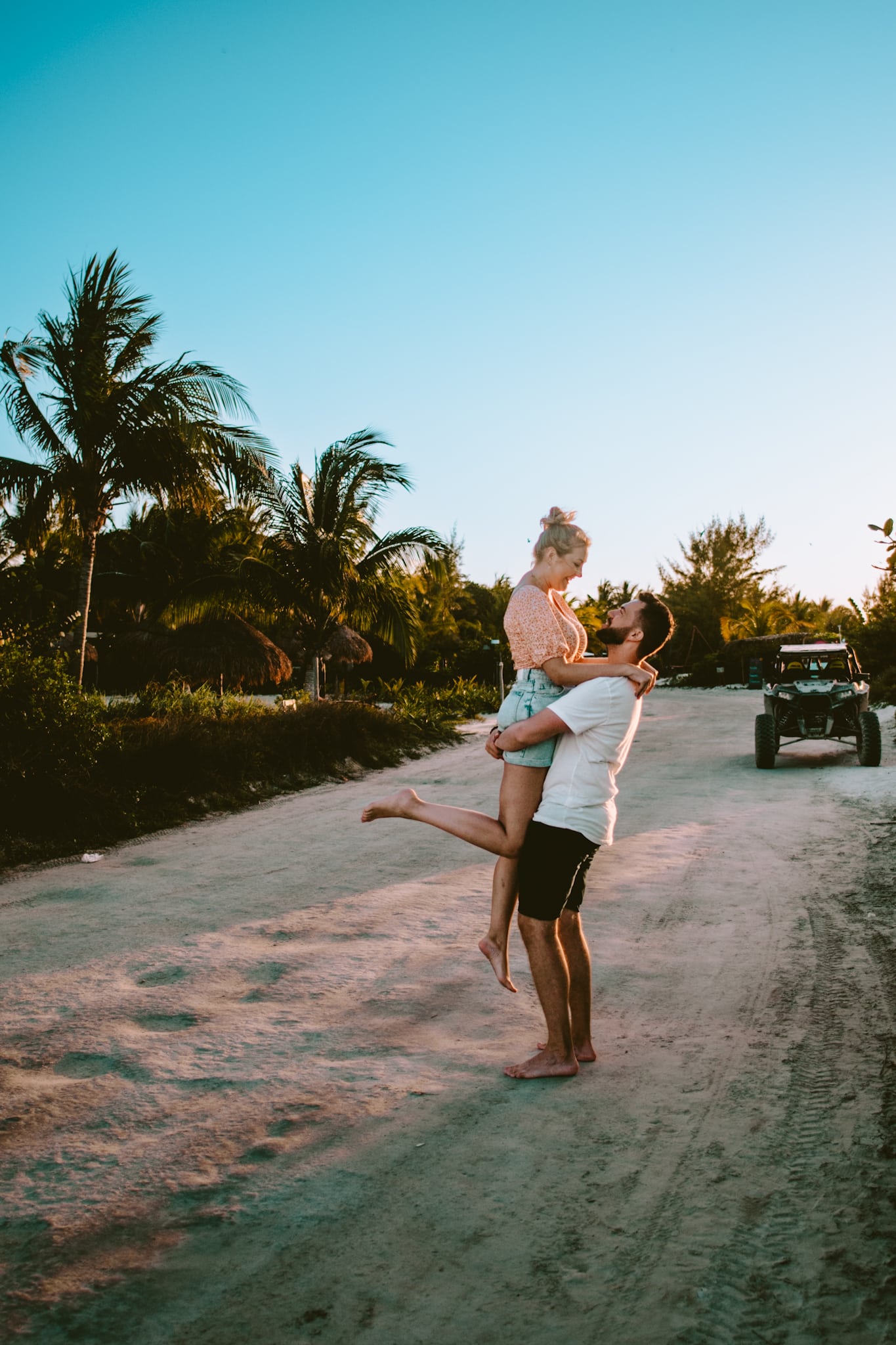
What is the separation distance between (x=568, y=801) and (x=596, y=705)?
377 mm

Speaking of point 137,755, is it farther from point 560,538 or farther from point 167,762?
point 560,538

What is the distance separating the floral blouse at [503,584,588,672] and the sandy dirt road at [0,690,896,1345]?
1.65m

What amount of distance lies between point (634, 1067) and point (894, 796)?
7955 millimetres

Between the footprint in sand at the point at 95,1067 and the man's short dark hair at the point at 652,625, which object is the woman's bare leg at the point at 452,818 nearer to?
the man's short dark hair at the point at 652,625

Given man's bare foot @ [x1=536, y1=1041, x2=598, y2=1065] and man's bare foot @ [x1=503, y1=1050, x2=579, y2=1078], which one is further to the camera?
man's bare foot @ [x1=536, y1=1041, x2=598, y2=1065]

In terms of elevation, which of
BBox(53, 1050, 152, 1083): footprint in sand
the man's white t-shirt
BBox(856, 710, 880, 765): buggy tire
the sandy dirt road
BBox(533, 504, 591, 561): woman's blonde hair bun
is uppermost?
BBox(533, 504, 591, 561): woman's blonde hair bun

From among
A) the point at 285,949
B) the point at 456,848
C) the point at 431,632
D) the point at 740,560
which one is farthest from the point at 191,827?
the point at 740,560

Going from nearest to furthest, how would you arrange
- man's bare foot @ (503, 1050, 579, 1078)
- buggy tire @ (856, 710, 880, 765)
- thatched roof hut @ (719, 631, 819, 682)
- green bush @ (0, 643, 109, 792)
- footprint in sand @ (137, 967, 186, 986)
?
man's bare foot @ (503, 1050, 579, 1078)
footprint in sand @ (137, 967, 186, 986)
green bush @ (0, 643, 109, 792)
buggy tire @ (856, 710, 880, 765)
thatched roof hut @ (719, 631, 819, 682)

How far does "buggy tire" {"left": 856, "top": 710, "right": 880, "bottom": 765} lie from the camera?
13086 mm

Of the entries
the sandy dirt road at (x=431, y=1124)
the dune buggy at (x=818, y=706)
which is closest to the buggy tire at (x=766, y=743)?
the dune buggy at (x=818, y=706)

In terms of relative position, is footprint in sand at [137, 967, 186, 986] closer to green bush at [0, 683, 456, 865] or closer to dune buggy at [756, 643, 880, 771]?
green bush at [0, 683, 456, 865]

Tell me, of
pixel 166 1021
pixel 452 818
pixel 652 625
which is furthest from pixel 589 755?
pixel 166 1021

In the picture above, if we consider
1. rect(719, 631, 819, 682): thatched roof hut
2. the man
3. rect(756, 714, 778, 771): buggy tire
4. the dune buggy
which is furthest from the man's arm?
rect(719, 631, 819, 682): thatched roof hut

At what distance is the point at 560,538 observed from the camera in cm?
395
